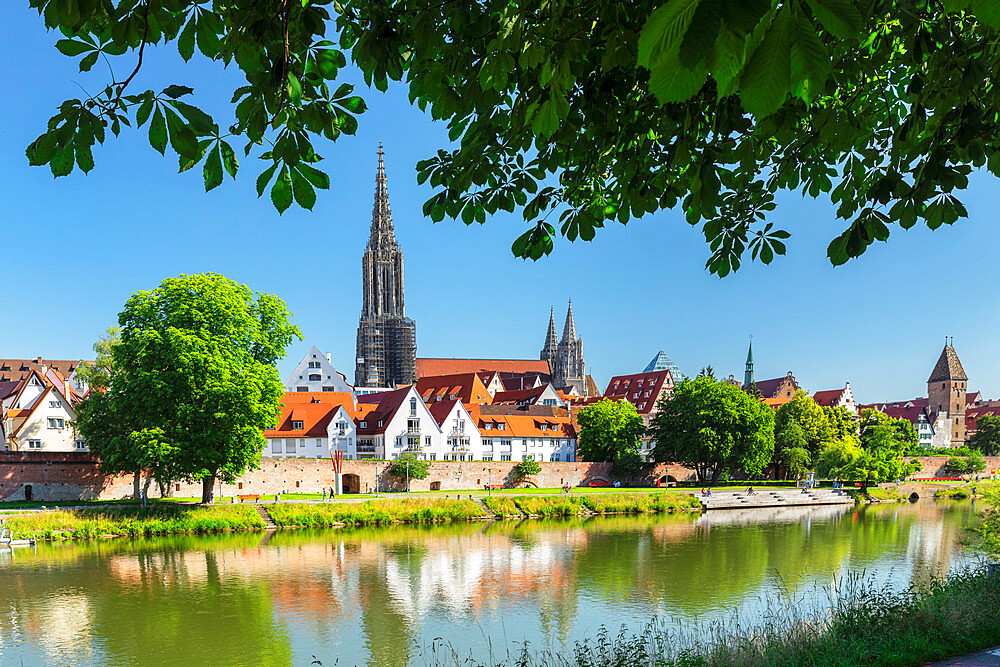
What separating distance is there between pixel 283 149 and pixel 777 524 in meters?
42.3

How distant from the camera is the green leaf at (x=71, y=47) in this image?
2.69 meters

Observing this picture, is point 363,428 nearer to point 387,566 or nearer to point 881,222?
point 387,566

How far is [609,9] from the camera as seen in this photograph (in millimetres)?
3732

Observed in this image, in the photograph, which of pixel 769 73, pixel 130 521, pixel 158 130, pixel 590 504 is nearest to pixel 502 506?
pixel 590 504

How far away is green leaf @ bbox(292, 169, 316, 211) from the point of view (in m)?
3.04

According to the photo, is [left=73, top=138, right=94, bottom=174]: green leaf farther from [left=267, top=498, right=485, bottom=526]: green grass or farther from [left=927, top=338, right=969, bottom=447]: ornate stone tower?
[left=927, top=338, right=969, bottom=447]: ornate stone tower

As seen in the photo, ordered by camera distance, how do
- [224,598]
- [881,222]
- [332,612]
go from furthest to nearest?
[224,598], [332,612], [881,222]

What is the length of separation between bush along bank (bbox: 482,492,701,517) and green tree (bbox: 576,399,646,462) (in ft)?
41.3

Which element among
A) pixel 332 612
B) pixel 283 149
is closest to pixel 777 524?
pixel 332 612

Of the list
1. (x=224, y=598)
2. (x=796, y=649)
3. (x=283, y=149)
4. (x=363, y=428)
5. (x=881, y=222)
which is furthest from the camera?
(x=363, y=428)

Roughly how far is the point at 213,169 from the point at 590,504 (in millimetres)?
44710

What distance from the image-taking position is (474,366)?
396 feet

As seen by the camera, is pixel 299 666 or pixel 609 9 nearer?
pixel 609 9

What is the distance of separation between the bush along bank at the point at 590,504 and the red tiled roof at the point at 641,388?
110 ft
